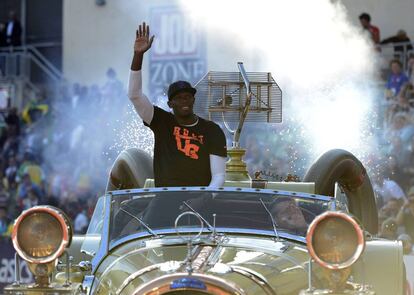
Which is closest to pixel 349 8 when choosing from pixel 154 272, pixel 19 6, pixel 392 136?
pixel 392 136

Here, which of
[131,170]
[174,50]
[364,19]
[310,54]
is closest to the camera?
[131,170]

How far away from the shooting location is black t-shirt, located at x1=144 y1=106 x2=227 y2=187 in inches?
316

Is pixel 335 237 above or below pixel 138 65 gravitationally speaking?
below

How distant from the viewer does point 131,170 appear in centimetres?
951

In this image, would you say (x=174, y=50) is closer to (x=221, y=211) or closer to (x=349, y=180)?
(x=349, y=180)

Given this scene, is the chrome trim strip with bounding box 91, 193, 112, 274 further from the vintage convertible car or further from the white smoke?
the white smoke

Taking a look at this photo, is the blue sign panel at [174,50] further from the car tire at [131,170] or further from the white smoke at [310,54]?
the car tire at [131,170]

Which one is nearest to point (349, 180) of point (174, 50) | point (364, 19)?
point (364, 19)

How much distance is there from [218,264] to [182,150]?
81.7 inches

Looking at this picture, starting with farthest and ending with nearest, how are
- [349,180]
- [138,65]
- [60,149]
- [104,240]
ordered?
[60,149] < [349,180] < [138,65] < [104,240]

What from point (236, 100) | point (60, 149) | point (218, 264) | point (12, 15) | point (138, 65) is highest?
point (12, 15)

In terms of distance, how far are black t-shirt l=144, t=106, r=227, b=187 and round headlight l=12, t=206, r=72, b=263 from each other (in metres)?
1.87

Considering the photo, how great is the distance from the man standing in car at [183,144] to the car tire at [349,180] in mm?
1688

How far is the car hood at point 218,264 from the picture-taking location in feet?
19.7
